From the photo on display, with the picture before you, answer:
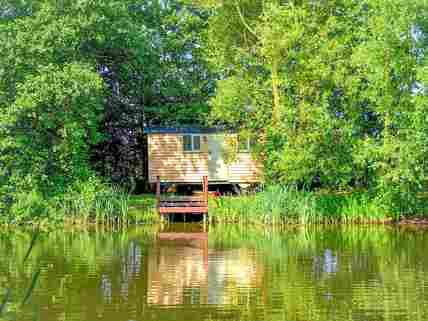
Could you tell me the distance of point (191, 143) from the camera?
111ft

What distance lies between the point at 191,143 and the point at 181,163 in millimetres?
1104

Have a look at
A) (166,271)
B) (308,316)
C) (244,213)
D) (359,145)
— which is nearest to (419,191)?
(359,145)

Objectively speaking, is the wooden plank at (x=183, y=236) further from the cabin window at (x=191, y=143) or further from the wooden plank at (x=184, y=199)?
the cabin window at (x=191, y=143)

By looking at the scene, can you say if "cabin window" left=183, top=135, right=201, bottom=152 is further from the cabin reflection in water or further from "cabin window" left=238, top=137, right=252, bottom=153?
the cabin reflection in water

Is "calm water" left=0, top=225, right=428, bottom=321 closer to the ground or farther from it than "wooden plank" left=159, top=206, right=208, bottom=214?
closer to the ground

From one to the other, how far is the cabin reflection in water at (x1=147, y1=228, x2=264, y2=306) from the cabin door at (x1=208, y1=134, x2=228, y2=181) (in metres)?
12.0

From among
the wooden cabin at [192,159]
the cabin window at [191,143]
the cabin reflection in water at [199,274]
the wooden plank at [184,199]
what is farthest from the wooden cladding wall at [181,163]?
the cabin reflection in water at [199,274]

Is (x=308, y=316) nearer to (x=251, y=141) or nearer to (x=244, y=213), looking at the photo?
(x=244, y=213)

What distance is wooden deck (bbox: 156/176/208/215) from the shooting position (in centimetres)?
2822

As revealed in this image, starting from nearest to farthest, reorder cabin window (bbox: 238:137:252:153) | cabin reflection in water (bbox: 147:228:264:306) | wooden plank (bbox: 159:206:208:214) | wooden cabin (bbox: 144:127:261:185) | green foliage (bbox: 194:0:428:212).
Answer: cabin reflection in water (bbox: 147:228:264:306)
green foliage (bbox: 194:0:428:212)
wooden plank (bbox: 159:206:208:214)
cabin window (bbox: 238:137:252:153)
wooden cabin (bbox: 144:127:261:185)

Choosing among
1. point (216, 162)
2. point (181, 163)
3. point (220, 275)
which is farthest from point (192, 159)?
point (220, 275)

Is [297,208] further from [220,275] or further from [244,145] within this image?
[220,275]

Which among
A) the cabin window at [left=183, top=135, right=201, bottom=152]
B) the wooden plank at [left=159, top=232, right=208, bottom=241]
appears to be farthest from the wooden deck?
the cabin window at [left=183, top=135, right=201, bottom=152]

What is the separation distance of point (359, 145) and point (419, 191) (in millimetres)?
3228
